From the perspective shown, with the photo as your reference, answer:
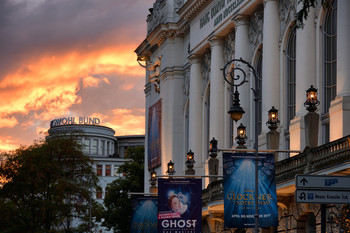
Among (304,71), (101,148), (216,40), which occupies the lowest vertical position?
A: (304,71)

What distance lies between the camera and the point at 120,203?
10238 centimetres

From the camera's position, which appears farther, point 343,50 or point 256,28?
point 256,28

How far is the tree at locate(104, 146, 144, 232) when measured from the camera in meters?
102

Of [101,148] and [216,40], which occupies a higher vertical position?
[216,40]

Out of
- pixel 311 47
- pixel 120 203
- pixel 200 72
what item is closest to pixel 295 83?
pixel 311 47

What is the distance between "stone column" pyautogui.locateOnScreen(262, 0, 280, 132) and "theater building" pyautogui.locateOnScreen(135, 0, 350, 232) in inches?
2.4

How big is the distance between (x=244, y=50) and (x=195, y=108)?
13.0 meters

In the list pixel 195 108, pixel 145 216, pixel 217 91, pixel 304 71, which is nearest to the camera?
pixel 304 71

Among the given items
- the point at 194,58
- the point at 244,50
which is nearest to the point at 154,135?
the point at 194,58

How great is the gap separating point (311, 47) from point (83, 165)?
32609 mm

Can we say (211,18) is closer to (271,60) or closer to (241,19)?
(241,19)

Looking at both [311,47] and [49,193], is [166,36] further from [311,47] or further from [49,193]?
[311,47]

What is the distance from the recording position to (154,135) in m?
82.1

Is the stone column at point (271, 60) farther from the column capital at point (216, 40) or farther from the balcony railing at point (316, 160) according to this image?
A: the balcony railing at point (316, 160)
